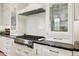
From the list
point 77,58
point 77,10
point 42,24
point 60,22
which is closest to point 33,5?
point 42,24

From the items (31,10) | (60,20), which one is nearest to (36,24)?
(31,10)

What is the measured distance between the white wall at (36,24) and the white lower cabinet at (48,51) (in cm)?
16

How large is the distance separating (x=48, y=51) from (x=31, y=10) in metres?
0.54

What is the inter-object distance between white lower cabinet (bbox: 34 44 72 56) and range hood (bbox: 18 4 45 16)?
0.41 m

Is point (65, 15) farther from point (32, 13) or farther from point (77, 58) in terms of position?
point (77, 58)

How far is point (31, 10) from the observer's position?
1.58 meters

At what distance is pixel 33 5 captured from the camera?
62.0 inches

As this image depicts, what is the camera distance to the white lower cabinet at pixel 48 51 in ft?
4.81

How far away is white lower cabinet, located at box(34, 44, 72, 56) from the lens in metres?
1.46

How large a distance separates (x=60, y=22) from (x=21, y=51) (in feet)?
1.98

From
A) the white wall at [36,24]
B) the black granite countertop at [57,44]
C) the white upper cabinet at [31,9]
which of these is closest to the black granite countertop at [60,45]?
the black granite countertop at [57,44]

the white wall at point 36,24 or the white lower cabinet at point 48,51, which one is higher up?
the white wall at point 36,24

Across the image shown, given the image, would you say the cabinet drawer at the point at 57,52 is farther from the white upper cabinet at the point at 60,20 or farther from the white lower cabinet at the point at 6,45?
the white lower cabinet at the point at 6,45

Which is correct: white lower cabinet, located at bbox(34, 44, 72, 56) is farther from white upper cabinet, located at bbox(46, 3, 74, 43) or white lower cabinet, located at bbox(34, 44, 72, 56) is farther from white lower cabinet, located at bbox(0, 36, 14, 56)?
white lower cabinet, located at bbox(0, 36, 14, 56)
